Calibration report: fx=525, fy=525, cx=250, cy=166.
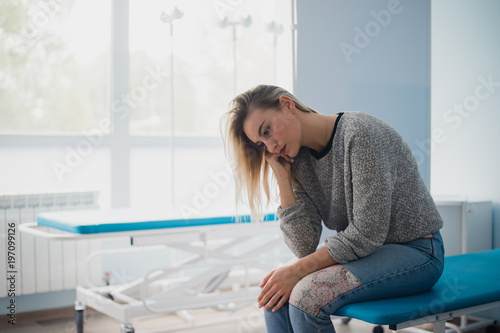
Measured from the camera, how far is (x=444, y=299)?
134cm

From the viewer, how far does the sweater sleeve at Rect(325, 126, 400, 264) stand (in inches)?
51.8

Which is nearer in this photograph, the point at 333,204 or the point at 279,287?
the point at 279,287

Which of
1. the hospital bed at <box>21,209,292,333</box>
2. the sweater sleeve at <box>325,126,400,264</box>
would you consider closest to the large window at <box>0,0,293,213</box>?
the hospital bed at <box>21,209,292,333</box>

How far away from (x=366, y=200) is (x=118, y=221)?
1029 millimetres

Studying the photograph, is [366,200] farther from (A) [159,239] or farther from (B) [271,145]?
(A) [159,239]

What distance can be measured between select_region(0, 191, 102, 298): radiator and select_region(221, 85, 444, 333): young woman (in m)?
1.55

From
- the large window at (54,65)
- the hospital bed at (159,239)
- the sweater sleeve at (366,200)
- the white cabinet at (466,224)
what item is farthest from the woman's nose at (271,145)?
the large window at (54,65)

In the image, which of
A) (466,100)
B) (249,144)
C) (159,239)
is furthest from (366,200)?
(466,100)

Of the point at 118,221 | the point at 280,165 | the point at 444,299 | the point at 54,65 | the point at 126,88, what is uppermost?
the point at 54,65

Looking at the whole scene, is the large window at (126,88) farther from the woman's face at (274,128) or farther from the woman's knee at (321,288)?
the woman's knee at (321,288)

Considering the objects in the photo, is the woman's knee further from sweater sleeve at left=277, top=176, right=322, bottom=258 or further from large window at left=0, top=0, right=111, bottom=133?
large window at left=0, top=0, right=111, bottom=133

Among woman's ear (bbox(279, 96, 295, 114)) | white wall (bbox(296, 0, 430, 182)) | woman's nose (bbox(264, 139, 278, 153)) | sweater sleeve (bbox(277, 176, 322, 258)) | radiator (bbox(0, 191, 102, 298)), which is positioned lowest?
radiator (bbox(0, 191, 102, 298))

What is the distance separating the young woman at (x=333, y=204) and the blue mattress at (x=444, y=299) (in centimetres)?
3

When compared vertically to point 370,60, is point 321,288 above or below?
below
